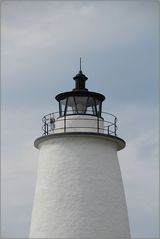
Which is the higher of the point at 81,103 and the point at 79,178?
the point at 81,103

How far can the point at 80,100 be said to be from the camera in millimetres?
15977

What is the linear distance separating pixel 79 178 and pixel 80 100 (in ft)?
7.36

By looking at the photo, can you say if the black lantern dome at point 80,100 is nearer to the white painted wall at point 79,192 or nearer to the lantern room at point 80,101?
the lantern room at point 80,101

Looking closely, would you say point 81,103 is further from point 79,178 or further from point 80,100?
point 79,178

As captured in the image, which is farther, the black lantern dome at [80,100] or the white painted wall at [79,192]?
the black lantern dome at [80,100]

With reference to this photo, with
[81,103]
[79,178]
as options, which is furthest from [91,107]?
[79,178]

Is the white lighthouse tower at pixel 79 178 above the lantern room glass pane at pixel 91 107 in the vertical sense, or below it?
below

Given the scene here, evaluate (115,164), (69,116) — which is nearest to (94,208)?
(115,164)

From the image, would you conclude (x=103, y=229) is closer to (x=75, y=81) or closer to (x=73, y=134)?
(x=73, y=134)

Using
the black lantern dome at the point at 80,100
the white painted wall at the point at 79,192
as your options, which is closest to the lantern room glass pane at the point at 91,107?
the black lantern dome at the point at 80,100

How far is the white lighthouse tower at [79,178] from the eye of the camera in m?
14.7

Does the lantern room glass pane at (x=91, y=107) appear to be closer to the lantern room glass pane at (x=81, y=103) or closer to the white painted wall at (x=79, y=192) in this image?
the lantern room glass pane at (x=81, y=103)

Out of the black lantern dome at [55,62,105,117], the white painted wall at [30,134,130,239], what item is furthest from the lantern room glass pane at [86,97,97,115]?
the white painted wall at [30,134,130,239]

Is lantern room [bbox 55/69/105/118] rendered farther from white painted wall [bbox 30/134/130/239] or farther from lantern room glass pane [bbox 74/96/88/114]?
white painted wall [bbox 30/134/130/239]
